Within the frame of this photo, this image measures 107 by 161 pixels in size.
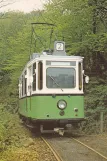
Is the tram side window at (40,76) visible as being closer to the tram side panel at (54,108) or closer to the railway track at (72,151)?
the tram side panel at (54,108)

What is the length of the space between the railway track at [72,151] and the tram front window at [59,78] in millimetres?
2090

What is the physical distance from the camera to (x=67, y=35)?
23594 millimetres

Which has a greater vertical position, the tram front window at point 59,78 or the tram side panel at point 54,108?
the tram front window at point 59,78

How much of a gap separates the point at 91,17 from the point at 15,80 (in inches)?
636

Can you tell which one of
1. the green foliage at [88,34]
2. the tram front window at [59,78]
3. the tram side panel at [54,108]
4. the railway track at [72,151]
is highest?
the green foliage at [88,34]

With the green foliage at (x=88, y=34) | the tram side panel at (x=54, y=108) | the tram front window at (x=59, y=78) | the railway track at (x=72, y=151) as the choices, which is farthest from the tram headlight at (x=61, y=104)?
the green foliage at (x=88, y=34)

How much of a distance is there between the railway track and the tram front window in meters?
2.09

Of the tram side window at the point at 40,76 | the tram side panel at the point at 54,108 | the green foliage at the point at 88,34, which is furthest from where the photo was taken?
the green foliage at the point at 88,34

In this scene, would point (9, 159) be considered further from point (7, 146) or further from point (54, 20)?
point (54, 20)

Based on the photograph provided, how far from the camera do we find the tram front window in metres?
15.1

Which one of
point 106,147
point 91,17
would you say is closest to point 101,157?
point 106,147

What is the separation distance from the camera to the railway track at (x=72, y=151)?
10562 mm

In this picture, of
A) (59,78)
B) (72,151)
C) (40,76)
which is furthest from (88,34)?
(72,151)

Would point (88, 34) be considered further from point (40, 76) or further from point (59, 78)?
point (40, 76)
